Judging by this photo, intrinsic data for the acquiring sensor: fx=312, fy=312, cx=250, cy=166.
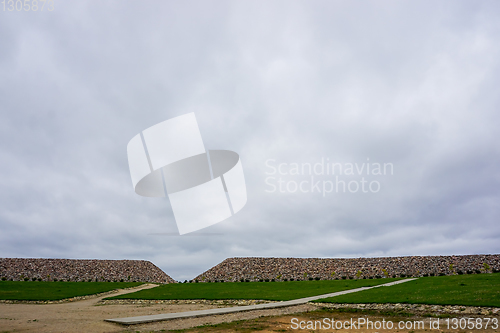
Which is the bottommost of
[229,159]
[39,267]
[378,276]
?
[378,276]

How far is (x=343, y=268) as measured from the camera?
1802 inches

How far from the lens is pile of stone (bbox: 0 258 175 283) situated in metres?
47.6

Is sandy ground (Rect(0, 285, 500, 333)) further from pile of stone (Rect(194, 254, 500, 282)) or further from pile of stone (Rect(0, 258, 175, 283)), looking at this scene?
pile of stone (Rect(0, 258, 175, 283))

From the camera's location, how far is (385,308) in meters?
16.5

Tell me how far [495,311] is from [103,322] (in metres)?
18.1

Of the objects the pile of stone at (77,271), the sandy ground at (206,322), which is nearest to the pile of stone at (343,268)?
the pile of stone at (77,271)

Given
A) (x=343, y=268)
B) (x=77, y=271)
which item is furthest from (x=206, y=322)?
(x=77, y=271)

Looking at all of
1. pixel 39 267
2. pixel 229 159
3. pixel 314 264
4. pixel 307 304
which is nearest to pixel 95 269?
pixel 39 267

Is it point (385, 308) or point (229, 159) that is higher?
point (229, 159)

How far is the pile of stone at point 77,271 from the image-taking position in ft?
156

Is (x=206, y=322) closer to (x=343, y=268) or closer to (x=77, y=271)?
(x=343, y=268)

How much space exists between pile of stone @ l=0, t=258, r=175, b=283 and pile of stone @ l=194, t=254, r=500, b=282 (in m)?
10.4

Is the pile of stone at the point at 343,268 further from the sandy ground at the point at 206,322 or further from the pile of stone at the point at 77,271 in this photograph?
the sandy ground at the point at 206,322

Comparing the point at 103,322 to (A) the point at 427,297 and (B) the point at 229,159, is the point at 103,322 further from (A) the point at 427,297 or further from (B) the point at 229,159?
(A) the point at 427,297
